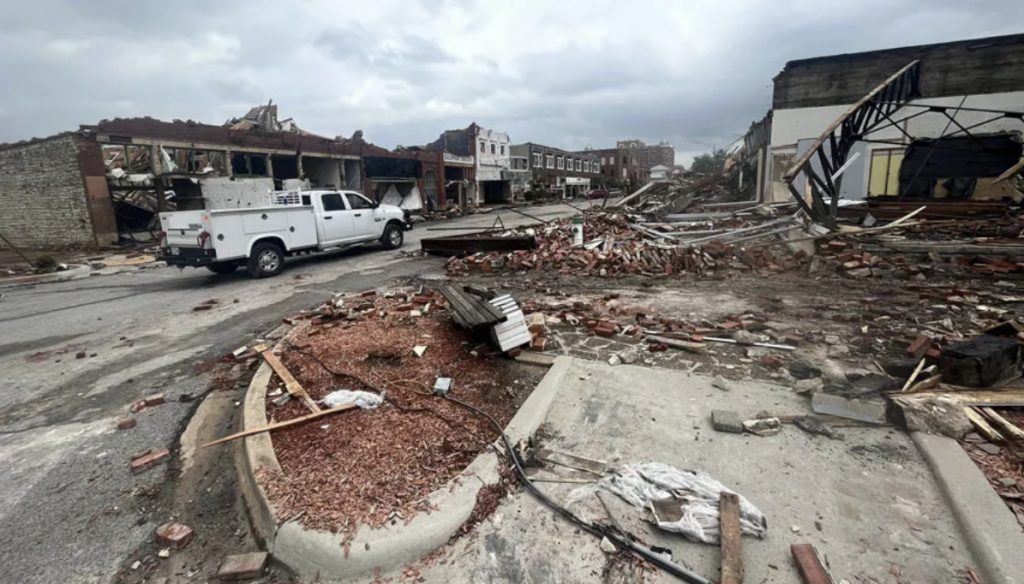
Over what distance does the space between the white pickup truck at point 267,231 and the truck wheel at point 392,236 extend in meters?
0.60

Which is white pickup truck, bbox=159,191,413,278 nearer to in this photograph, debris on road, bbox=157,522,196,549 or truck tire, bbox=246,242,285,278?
truck tire, bbox=246,242,285,278

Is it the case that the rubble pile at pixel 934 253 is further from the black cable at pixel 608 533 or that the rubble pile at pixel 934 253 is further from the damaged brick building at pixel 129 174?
the damaged brick building at pixel 129 174

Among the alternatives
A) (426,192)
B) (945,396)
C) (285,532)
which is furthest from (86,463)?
(426,192)

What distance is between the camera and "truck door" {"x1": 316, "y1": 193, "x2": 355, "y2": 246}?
42.5 ft

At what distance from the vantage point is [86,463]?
362 centimetres

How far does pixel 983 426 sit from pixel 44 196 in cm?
2972

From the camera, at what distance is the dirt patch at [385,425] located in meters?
2.77

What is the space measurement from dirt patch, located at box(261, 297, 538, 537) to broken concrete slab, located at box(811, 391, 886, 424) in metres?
2.51

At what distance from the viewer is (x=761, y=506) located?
267 cm

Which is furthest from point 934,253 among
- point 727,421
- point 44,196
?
point 44,196

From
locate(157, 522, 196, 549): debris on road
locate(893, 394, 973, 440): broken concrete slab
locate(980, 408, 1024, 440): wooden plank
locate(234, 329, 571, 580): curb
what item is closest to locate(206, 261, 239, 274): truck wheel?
locate(157, 522, 196, 549): debris on road

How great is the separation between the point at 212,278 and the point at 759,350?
12.8 metres

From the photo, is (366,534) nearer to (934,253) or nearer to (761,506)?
(761,506)

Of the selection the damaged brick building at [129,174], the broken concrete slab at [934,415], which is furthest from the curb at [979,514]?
the damaged brick building at [129,174]
